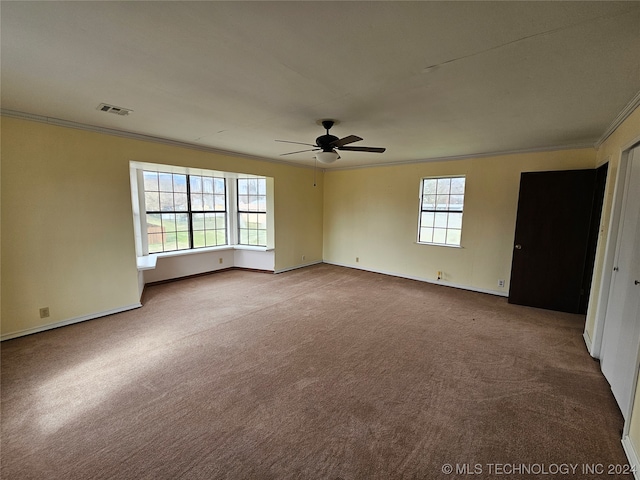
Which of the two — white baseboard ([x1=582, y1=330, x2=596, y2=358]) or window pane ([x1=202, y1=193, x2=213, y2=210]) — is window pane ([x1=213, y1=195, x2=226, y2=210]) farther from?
white baseboard ([x1=582, y1=330, x2=596, y2=358])

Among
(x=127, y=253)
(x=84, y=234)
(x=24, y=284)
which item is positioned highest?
(x=84, y=234)

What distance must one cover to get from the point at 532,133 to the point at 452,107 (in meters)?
1.64

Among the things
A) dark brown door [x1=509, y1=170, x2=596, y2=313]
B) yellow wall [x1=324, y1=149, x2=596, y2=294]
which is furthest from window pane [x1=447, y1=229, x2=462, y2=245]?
dark brown door [x1=509, y1=170, x2=596, y2=313]

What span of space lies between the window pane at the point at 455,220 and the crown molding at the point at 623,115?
2.06 meters

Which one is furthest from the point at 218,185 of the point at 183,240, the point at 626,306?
the point at 626,306

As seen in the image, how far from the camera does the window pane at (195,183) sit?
5427mm

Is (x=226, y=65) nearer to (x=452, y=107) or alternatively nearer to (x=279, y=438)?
(x=452, y=107)

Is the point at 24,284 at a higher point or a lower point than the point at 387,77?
lower

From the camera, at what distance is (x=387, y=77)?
1.91 meters

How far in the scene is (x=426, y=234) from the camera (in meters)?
5.39

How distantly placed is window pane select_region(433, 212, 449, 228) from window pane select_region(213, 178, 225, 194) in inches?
178

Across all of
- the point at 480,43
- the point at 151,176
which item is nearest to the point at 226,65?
the point at 480,43

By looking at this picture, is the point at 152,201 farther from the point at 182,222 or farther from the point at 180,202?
the point at 182,222

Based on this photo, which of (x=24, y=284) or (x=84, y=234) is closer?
(x=24, y=284)
